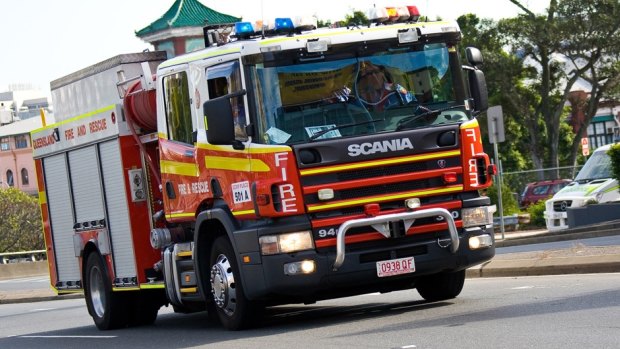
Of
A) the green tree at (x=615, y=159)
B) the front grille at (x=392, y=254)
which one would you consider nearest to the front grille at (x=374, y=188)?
the front grille at (x=392, y=254)

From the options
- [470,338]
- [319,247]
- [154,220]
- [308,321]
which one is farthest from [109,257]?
[470,338]

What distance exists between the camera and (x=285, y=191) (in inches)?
520

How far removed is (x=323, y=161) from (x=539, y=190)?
36.4 metres

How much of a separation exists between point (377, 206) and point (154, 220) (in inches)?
159

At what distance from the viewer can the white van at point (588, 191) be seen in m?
32.6

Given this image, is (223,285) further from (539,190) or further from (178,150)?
(539,190)

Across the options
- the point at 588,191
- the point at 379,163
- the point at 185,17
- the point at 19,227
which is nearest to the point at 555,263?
the point at 379,163

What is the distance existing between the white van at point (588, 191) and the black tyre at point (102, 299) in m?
17.3

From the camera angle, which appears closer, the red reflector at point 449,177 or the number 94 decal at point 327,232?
the number 94 decal at point 327,232

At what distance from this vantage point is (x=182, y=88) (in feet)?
48.6

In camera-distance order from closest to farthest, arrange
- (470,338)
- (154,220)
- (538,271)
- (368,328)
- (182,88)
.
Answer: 1. (470,338)
2. (368,328)
3. (182,88)
4. (154,220)
5. (538,271)

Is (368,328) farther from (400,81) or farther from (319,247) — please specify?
(400,81)

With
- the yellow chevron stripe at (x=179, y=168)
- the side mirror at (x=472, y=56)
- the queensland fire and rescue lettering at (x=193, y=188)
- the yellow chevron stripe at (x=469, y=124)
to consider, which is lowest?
the queensland fire and rescue lettering at (x=193, y=188)

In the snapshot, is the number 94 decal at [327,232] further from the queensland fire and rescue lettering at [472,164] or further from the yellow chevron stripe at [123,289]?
the yellow chevron stripe at [123,289]
